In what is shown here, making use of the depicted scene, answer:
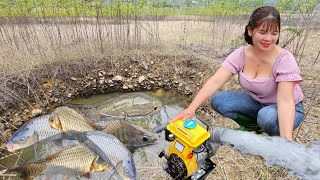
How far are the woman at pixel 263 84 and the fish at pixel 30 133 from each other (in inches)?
67.3

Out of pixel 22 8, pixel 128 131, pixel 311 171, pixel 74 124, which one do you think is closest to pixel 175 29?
pixel 22 8

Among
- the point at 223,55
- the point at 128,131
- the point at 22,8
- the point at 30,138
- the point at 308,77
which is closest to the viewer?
the point at 30,138

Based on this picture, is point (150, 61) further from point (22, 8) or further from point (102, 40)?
point (22, 8)

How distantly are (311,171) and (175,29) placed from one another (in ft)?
23.9

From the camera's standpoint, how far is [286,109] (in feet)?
5.96

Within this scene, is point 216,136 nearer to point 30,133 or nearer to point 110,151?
point 110,151

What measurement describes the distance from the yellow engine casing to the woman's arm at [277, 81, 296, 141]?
2.28 ft

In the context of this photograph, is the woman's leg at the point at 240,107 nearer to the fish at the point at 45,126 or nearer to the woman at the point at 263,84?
the woman at the point at 263,84

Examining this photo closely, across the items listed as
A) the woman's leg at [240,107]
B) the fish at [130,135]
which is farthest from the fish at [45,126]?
the woman's leg at [240,107]

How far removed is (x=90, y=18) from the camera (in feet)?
21.0

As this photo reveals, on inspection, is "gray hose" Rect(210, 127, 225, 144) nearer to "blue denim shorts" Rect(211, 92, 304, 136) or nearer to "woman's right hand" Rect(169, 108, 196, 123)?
"woman's right hand" Rect(169, 108, 196, 123)

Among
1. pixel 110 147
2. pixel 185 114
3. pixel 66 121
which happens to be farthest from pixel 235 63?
pixel 66 121

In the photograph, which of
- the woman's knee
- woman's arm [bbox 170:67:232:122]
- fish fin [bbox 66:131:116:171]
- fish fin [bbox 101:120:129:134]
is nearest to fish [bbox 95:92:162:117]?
fish fin [bbox 101:120:129:134]

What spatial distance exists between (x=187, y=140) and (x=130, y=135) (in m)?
2.22
